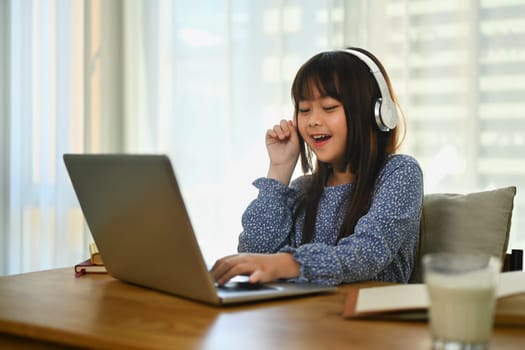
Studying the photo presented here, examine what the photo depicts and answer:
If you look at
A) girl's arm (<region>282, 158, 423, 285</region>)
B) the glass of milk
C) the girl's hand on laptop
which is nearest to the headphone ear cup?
girl's arm (<region>282, 158, 423, 285</region>)

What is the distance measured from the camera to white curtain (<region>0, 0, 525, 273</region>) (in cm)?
233

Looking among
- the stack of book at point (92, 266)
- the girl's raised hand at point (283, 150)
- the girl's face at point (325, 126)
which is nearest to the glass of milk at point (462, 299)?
the stack of book at point (92, 266)

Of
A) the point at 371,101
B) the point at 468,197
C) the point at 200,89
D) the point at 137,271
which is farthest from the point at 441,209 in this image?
the point at 200,89

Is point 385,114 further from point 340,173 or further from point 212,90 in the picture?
point 212,90

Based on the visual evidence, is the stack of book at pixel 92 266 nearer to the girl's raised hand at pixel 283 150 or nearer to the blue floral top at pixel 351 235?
the blue floral top at pixel 351 235

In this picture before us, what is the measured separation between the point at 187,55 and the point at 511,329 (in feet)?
7.51

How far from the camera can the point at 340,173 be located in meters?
1.79

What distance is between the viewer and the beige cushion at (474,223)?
1.58 metres

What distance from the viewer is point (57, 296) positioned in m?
1.18

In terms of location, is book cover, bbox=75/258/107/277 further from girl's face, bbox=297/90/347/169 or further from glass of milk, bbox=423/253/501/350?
glass of milk, bbox=423/253/501/350

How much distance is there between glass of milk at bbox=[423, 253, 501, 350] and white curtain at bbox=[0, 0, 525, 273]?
1561mm

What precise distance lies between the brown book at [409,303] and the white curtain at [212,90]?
51.0 inches

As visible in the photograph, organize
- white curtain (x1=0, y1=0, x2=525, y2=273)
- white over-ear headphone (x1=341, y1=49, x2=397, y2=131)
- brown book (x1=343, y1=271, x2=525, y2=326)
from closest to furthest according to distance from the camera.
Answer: brown book (x1=343, y1=271, x2=525, y2=326), white over-ear headphone (x1=341, y1=49, x2=397, y2=131), white curtain (x1=0, y1=0, x2=525, y2=273)

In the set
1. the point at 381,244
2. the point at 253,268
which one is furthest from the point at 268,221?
the point at 253,268
